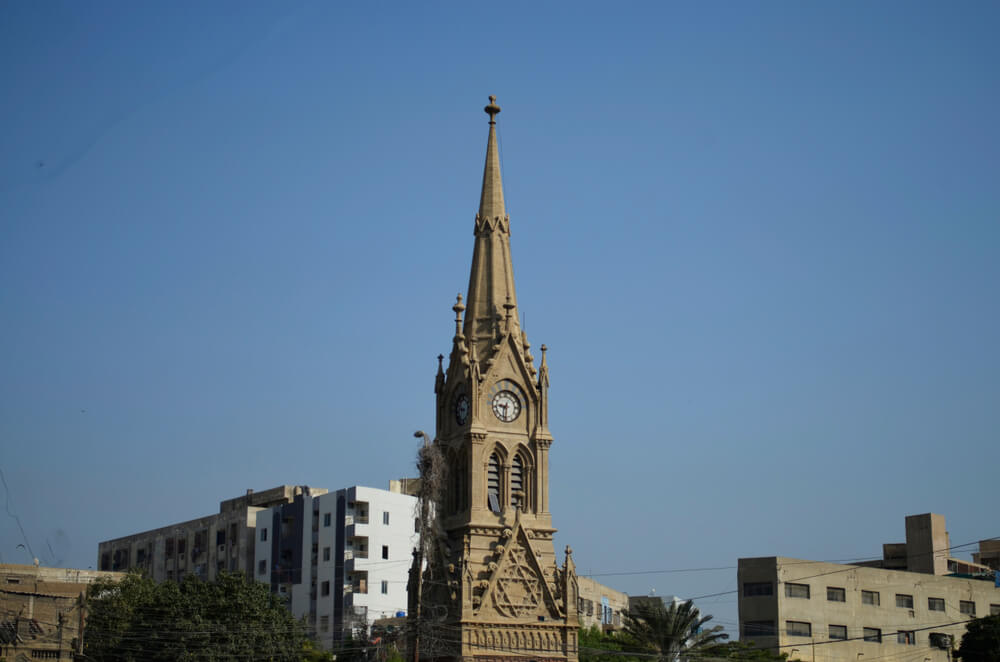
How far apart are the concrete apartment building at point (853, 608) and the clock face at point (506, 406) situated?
38189mm

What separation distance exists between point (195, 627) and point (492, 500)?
64.4 ft

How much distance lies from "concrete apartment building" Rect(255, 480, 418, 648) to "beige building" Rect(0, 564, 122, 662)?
27528mm

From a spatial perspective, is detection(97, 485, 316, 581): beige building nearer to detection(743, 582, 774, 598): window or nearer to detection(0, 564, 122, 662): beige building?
detection(0, 564, 122, 662): beige building

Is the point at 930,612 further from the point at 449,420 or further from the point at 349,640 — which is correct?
the point at 449,420

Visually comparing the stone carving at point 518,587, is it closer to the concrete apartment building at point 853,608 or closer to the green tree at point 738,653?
the green tree at point 738,653

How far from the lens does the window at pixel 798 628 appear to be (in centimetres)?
11250

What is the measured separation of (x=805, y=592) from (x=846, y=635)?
5065mm

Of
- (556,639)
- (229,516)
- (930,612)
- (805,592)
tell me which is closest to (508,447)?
(556,639)

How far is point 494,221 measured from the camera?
84250 millimetres

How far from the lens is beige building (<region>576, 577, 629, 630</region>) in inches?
5187

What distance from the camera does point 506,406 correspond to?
80312mm

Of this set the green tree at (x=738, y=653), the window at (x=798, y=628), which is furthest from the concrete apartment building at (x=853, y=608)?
the green tree at (x=738, y=653)

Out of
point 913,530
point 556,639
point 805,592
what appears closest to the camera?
point 556,639

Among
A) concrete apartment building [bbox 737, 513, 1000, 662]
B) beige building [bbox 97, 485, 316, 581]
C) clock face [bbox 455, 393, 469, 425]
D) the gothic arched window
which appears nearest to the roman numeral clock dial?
clock face [bbox 455, 393, 469, 425]
